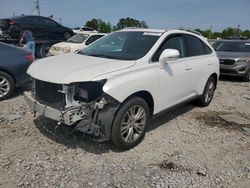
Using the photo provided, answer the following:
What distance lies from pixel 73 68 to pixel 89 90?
1.57 ft

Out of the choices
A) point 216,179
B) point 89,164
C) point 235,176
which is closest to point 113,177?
point 89,164

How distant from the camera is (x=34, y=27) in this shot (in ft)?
51.6

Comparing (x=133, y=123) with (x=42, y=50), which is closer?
(x=133, y=123)

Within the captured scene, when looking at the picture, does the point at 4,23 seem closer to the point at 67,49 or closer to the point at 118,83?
the point at 67,49

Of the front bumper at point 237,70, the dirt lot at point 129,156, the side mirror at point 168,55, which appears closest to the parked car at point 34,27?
the front bumper at point 237,70

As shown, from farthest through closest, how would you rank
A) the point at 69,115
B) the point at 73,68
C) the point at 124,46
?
the point at 124,46, the point at 73,68, the point at 69,115

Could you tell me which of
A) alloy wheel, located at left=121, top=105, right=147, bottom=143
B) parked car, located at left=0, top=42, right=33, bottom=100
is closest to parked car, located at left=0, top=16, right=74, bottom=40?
Result: parked car, located at left=0, top=42, right=33, bottom=100

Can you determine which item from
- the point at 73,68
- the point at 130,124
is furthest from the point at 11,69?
the point at 130,124

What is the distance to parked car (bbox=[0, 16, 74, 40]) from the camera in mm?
15234

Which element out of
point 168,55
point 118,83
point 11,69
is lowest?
point 11,69

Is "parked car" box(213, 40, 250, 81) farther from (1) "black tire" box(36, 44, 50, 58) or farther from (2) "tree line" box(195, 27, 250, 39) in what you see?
(2) "tree line" box(195, 27, 250, 39)

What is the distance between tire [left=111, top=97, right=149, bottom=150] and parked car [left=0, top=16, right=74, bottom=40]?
12721 millimetres

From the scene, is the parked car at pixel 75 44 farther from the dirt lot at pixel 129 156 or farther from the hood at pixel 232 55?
the dirt lot at pixel 129 156

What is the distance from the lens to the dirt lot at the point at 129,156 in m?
3.65
